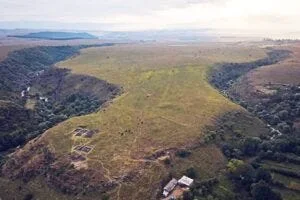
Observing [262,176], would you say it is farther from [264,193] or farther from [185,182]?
[185,182]

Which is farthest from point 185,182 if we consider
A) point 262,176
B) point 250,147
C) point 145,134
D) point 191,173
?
point 250,147

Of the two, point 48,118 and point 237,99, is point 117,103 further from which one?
point 237,99

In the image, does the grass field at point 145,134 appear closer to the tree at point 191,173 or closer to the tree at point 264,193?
the tree at point 191,173

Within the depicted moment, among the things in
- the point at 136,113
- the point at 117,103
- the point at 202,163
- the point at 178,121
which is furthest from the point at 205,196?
the point at 117,103

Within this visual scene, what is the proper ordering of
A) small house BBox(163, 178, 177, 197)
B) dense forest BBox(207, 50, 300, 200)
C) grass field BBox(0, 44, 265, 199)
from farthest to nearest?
grass field BBox(0, 44, 265, 199) → dense forest BBox(207, 50, 300, 200) → small house BBox(163, 178, 177, 197)

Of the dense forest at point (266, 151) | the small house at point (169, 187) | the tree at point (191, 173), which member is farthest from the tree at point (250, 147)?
the small house at point (169, 187)

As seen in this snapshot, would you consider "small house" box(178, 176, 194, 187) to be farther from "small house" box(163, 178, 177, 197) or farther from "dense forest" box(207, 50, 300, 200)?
"dense forest" box(207, 50, 300, 200)

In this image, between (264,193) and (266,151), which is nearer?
(264,193)

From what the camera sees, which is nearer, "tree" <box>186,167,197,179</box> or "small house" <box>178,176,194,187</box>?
"small house" <box>178,176,194,187</box>

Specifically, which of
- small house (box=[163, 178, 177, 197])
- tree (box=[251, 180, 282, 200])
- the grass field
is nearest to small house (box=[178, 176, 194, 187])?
small house (box=[163, 178, 177, 197])
